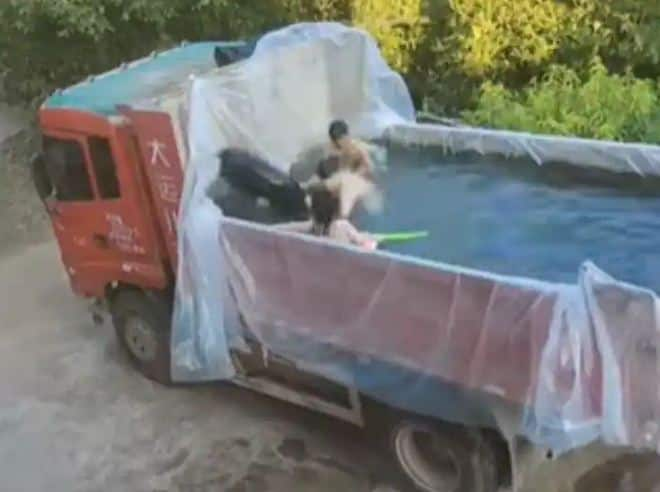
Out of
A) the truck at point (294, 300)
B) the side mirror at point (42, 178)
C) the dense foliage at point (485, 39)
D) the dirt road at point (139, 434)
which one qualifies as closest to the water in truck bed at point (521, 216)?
the truck at point (294, 300)

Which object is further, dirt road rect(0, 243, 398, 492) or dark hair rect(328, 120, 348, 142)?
dark hair rect(328, 120, 348, 142)

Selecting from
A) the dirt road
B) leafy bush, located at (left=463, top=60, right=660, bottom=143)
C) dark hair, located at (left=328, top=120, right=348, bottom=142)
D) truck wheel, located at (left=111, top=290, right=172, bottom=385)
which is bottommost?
the dirt road

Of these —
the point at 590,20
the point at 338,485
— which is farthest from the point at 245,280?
the point at 590,20

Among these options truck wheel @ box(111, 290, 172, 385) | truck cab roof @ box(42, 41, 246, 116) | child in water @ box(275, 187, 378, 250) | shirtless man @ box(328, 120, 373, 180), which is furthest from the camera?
truck wheel @ box(111, 290, 172, 385)

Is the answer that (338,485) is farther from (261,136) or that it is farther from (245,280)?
(261,136)

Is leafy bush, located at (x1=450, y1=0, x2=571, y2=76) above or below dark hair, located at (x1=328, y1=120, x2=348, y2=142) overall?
below

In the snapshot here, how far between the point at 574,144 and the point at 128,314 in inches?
126

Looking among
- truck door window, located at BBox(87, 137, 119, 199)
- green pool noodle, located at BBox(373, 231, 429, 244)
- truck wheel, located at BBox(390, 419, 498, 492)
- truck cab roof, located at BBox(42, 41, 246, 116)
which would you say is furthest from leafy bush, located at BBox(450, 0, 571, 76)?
truck wheel, located at BBox(390, 419, 498, 492)

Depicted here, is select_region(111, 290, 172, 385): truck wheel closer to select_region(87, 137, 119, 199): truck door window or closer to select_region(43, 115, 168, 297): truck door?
select_region(43, 115, 168, 297): truck door

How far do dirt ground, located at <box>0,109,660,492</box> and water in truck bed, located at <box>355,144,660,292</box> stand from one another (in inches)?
43.7

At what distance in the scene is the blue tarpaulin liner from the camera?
6.01m

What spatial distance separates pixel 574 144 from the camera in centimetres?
828

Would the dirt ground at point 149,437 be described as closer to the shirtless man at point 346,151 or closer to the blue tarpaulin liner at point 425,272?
the blue tarpaulin liner at point 425,272

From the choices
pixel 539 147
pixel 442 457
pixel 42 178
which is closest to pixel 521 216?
pixel 539 147
